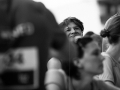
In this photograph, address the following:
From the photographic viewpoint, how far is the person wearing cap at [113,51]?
3.07m

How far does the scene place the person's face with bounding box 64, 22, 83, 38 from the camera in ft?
11.5

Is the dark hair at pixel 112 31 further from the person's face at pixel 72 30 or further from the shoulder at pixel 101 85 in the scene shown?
the shoulder at pixel 101 85

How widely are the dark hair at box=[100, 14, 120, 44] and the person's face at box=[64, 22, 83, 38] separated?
16.0 inches

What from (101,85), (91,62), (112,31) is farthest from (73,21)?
(91,62)

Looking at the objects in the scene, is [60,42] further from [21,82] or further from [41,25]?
[21,82]

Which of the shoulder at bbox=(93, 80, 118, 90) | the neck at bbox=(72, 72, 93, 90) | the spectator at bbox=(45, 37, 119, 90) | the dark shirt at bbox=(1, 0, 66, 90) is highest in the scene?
the dark shirt at bbox=(1, 0, 66, 90)

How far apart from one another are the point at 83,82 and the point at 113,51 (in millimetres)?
839

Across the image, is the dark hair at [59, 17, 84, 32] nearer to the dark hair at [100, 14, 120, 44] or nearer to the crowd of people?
the dark hair at [100, 14, 120, 44]

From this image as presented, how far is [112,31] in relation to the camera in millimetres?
3205

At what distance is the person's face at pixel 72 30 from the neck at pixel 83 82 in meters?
1.07

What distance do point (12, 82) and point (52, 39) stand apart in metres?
0.26

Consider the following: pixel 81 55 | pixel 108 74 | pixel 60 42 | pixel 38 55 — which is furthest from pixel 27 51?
pixel 108 74

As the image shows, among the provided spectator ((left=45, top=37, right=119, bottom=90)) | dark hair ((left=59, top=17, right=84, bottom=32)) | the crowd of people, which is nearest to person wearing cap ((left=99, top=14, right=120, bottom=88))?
dark hair ((left=59, top=17, right=84, bottom=32))

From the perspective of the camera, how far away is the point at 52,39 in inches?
59.3
